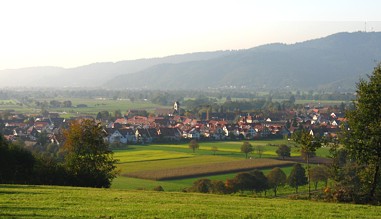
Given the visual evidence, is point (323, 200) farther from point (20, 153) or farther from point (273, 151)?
point (273, 151)

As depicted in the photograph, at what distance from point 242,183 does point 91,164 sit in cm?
1569

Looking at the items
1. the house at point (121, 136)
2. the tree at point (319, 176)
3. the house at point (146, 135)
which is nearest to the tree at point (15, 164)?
the tree at point (319, 176)

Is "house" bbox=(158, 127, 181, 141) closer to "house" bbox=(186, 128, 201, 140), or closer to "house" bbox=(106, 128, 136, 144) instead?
"house" bbox=(186, 128, 201, 140)

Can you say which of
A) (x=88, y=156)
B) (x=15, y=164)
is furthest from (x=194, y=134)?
(x=15, y=164)

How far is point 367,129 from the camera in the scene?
2523 centimetres

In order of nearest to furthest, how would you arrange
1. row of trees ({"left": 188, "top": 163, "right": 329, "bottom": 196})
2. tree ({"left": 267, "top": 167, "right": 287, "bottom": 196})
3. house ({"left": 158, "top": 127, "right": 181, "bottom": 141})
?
row of trees ({"left": 188, "top": 163, "right": 329, "bottom": 196})
tree ({"left": 267, "top": 167, "right": 287, "bottom": 196})
house ({"left": 158, "top": 127, "right": 181, "bottom": 141})

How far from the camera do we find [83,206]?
1847 cm

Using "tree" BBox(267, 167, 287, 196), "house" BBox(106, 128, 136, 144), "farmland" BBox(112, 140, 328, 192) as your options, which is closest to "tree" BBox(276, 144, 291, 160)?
"farmland" BBox(112, 140, 328, 192)

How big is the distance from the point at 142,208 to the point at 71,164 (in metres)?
17.2

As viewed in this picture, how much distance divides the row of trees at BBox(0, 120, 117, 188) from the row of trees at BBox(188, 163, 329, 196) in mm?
10117

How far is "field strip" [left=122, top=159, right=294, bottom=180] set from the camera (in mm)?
54075

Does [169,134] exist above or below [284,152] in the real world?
above

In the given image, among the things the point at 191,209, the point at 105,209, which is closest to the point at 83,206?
the point at 105,209

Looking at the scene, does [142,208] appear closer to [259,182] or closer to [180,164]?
[259,182]
